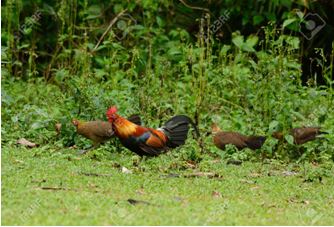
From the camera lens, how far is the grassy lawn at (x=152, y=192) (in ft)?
16.4

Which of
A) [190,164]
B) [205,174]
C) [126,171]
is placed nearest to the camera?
[126,171]

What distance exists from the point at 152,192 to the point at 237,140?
2459 mm

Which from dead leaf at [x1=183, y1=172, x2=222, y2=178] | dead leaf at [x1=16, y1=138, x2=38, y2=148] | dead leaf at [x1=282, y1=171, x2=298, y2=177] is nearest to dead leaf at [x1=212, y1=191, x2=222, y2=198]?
dead leaf at [x1=183, y1=172, x2=222, y2=178]

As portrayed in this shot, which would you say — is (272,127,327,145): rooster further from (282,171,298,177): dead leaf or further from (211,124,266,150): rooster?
(282,171,298,177): dead leaf

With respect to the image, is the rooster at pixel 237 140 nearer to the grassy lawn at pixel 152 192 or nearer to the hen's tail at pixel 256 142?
the hen's tail at pixel 256 142

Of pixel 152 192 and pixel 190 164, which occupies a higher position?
pixel 152 192

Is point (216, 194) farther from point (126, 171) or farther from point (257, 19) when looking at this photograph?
point (257, 19)

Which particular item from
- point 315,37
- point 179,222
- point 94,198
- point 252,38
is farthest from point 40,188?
point 315,37

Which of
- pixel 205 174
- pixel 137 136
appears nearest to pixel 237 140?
pixel 205 174

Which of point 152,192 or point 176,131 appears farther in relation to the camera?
point 176,131

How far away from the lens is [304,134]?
26.5 feet

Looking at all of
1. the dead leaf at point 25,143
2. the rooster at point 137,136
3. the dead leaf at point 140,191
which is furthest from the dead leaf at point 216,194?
the dead leaf at point 25,143

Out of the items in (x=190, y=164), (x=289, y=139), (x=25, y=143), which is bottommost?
(x=25, y=143)

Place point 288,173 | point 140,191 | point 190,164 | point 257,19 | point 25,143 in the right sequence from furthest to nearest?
1. point 257,19
2. point 25,143
3. point 190,164
4. point 288,173
5. point 140,191
